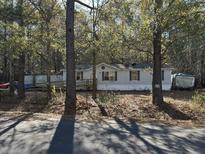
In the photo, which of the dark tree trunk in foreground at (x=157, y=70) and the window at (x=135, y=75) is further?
the window at (x=135, y=75)

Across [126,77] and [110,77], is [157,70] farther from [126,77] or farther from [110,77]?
[110,77]

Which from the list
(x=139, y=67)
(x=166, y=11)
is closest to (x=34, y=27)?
(x=166, y=11)

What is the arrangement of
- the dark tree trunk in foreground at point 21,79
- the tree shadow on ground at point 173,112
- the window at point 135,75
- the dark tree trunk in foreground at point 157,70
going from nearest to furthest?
the tree shadow on ground at point 173,112 < the dark tree trunk in foreground at point 157,70 < the dark tree trunk in foreground at point 21,79 < the window at point 135,75

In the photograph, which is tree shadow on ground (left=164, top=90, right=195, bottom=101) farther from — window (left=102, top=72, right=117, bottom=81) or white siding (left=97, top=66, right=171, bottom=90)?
window (left=102, top=72, right=117, bottom=81)

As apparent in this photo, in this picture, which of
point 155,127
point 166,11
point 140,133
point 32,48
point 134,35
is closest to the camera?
point 140,133

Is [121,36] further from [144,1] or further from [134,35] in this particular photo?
[144,1]

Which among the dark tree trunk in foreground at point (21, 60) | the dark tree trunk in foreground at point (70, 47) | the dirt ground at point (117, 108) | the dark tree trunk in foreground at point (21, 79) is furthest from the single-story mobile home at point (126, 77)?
the dark tree trunk in foreground at point (70, 47)

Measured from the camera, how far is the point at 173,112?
22203mm

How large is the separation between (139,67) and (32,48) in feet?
77.3

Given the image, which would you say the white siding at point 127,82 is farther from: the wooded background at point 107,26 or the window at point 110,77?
the wooded background at point 107,26

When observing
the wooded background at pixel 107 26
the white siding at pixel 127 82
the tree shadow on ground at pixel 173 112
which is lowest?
the tree shadow on ground at pixel 173 112

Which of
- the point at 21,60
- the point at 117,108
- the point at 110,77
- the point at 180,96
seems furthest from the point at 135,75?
the point at 117,108

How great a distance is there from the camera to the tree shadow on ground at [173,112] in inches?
815

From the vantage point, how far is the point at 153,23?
1998 centimetres
